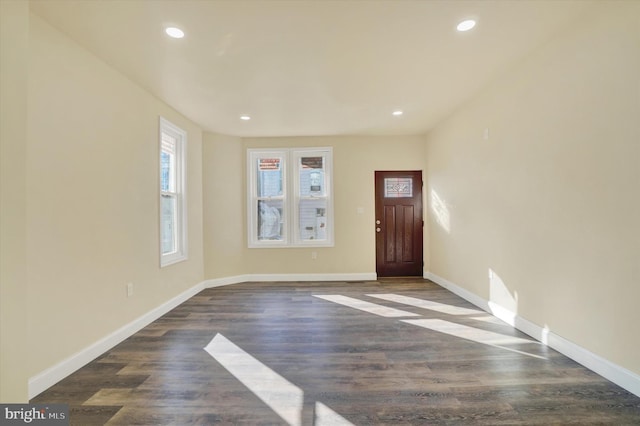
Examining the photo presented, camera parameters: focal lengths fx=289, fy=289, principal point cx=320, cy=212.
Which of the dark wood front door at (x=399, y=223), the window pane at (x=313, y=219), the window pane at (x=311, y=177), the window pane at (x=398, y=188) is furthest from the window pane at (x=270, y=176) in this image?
the window pane at (x=398, y=188)

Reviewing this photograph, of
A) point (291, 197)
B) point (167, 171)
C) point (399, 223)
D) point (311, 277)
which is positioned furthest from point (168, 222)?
Answer: point (399, 223)

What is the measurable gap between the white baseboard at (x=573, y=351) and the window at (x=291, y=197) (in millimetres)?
2857

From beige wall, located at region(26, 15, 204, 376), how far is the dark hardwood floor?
42 cm

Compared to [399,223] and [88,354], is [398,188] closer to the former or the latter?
[399,223]

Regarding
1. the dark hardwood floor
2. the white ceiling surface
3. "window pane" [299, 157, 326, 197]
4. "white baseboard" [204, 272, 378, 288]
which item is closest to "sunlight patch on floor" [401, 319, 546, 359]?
the dark hardwood floor

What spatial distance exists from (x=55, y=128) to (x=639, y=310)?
426cm

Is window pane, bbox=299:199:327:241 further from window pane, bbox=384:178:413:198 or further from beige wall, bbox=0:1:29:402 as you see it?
beige wall, bbox=0:1:29:402

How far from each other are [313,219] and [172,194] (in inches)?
94.7

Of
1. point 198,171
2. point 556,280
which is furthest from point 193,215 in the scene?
point 556,280

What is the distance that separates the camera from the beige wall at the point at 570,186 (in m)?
1.94

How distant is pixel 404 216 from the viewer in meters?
5.45

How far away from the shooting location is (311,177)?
5398 millimetres

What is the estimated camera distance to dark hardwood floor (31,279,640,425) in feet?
5.78

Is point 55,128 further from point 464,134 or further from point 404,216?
point 404,216
